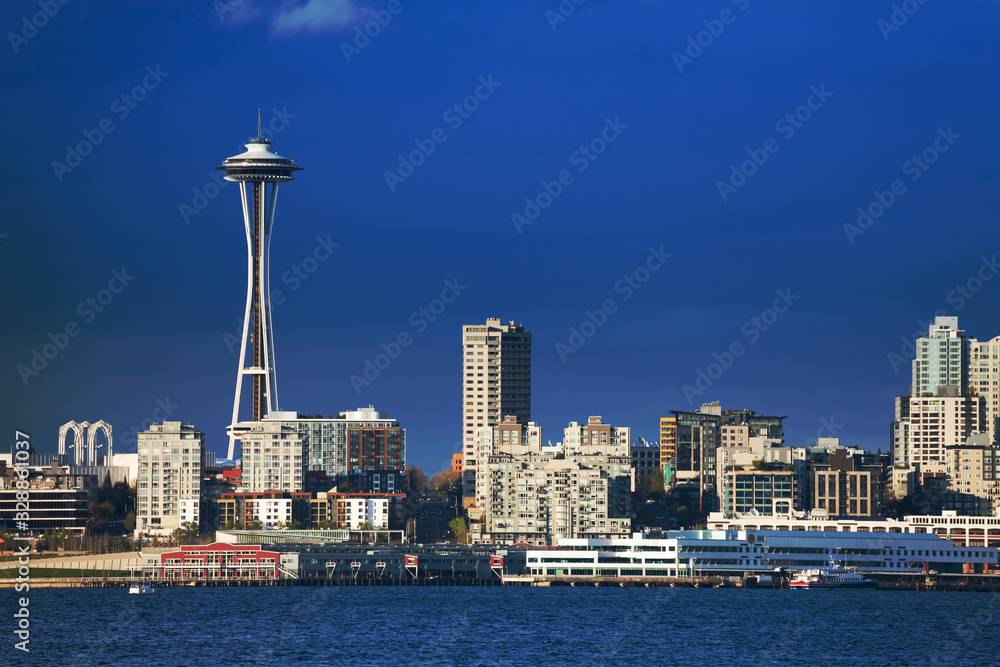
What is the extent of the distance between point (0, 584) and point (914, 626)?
285ft

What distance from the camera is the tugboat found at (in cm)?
18200

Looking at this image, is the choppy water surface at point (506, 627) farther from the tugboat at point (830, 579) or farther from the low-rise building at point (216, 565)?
the low-rise building at point (216, 565)

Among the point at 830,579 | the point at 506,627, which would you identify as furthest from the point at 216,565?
the point at 830,579

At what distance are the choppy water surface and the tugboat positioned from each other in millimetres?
3674

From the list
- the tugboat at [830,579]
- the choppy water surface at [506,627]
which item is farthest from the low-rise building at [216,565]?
the tugboat at [830,579]

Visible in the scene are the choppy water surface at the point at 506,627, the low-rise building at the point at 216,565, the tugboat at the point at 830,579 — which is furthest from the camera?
the low-rise building at the point at 216,565

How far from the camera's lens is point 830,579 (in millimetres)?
182375

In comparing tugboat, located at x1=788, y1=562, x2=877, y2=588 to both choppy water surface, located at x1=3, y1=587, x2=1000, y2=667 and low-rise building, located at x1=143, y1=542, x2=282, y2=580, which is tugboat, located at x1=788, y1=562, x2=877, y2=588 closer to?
choppy water surface, located at x1=3, y1=587, x2=1000, y2=667

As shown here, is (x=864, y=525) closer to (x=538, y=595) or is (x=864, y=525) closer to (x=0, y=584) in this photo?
(x=538, y=595)

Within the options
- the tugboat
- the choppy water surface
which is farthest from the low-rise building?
the tugboat

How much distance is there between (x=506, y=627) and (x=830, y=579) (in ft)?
184

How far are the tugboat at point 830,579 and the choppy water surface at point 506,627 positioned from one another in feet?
12.1

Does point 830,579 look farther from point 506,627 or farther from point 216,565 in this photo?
point 216,565

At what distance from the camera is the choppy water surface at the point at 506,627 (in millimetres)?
117938
